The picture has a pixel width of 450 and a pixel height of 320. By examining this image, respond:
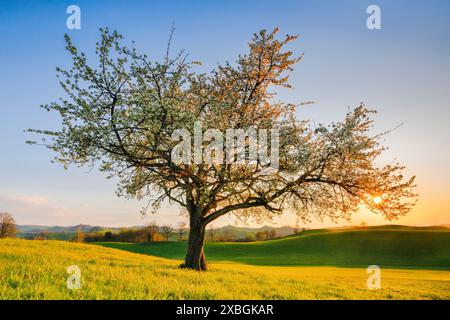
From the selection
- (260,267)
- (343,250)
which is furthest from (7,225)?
(343,250)

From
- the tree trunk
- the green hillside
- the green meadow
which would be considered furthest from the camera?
the green hillside

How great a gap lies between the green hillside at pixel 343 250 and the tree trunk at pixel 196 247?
49234 mm

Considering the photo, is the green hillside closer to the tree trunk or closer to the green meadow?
the green meadow

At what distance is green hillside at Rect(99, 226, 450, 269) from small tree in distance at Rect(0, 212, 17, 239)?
31388 millimetres

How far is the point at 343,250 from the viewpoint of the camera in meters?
81.0

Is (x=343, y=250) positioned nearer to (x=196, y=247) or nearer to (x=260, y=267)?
(x=260, y=267)

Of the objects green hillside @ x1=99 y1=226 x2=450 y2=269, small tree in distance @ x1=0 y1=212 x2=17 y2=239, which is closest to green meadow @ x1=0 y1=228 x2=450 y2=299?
green hillside @ x1=99 y1=226 x2=450 y2=269

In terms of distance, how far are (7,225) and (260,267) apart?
267 feet

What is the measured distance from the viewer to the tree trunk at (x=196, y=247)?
69.3 feet

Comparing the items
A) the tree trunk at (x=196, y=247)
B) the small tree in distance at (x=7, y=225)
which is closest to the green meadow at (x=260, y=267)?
the tree trunk at (x=196, y=247)

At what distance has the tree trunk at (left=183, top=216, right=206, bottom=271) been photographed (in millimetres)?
21125

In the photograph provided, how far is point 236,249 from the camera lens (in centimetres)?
8956

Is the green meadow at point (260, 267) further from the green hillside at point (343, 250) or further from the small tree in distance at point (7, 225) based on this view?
the small tree in distance at point (7, 225)
